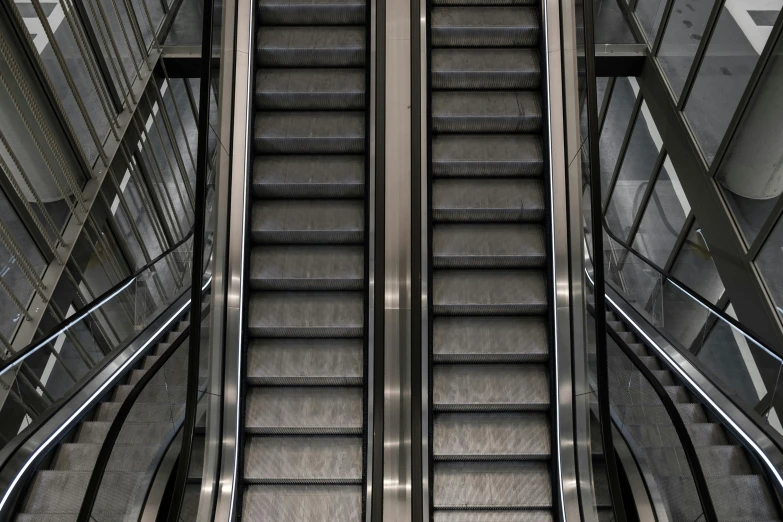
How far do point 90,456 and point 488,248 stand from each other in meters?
3.61

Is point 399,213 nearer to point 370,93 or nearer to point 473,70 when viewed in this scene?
point 370,93

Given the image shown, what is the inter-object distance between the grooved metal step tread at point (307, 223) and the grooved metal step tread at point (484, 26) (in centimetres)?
197

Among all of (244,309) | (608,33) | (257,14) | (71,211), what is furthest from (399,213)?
(608,33)

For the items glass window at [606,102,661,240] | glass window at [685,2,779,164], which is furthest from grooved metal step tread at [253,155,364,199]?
glass window at [606,102,661,240]

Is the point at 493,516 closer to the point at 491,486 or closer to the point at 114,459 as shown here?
the point at 491,486

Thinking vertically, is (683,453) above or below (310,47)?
below

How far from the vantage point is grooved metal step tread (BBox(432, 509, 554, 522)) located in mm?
5227

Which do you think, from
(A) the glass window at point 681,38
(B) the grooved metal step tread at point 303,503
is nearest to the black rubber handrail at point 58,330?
(B) the grooved metal step tread at point 303,503

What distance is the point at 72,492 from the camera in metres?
3.97

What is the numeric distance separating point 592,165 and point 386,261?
181cm

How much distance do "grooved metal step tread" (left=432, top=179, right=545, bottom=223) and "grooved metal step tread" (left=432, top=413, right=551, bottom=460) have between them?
5.82 ft

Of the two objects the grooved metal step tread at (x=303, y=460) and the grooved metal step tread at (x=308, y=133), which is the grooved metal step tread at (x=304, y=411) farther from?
the grooved metal step tread at (x=308, y=133)

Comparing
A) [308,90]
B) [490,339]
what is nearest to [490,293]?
[490,339]

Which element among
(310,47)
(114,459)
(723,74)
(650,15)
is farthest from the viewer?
(650,15)
